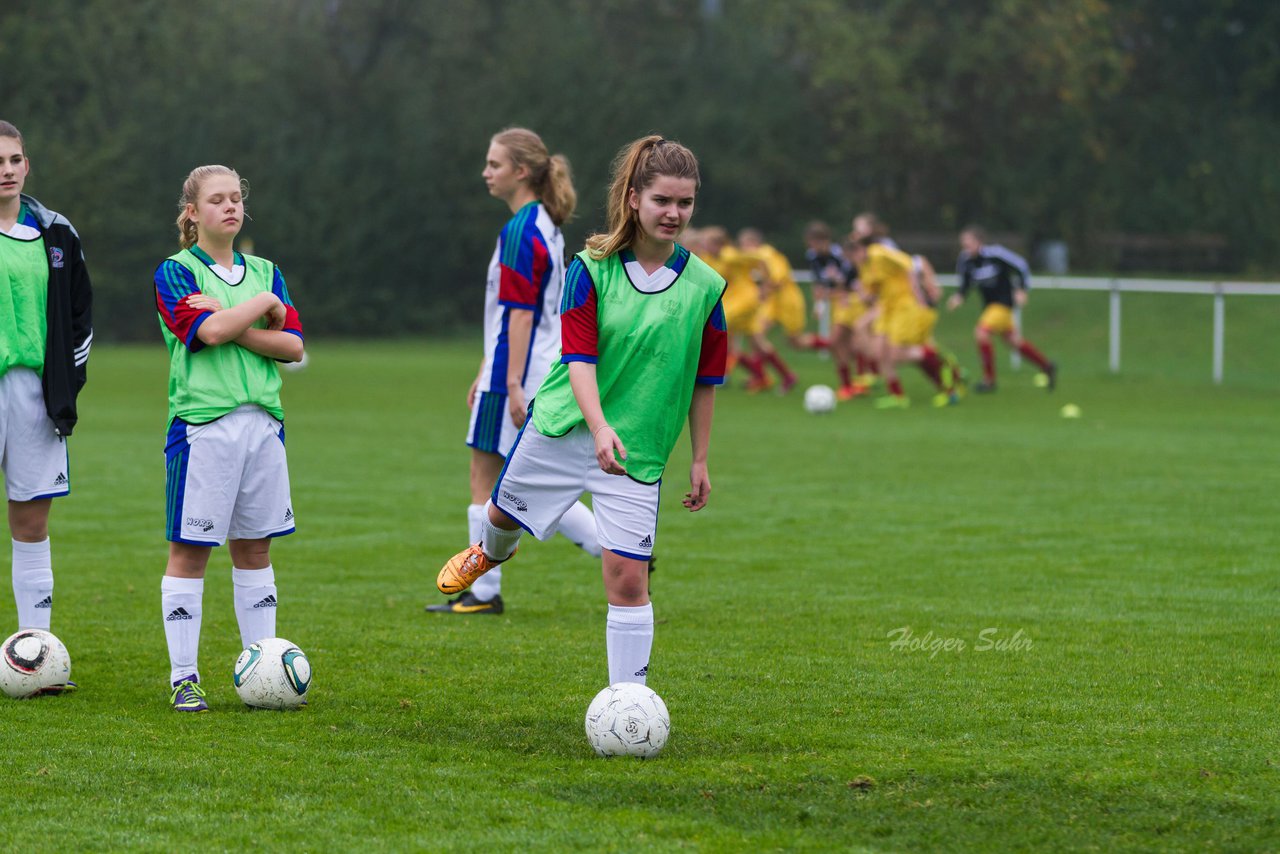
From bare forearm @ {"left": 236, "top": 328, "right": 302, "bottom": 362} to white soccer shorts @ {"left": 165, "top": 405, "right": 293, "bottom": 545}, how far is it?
0.67 feet

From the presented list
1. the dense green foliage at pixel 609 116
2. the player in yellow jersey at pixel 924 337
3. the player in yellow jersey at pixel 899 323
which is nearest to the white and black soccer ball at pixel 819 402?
the player in yellow jersey at pixel 899 323

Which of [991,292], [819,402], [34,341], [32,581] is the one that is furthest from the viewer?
[991,292]

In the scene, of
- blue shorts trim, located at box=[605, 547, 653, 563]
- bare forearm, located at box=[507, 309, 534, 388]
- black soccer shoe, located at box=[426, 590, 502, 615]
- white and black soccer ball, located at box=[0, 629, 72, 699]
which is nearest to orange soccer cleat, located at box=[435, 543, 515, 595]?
blue shorts trim, located at box=[605, 547, 653, 563]

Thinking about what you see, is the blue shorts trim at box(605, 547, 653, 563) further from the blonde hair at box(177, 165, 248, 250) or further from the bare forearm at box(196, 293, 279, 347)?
the blonde hair at box(177, 165, 248, 250)

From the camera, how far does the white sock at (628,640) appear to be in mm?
5227

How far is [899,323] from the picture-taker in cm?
2020

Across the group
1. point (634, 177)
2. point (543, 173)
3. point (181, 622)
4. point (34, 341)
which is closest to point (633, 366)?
point (634, 177)

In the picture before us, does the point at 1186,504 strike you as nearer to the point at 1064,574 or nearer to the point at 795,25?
the point at 1064,574

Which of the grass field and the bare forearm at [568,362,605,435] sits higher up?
the bare forearm at [568,362,605,435]

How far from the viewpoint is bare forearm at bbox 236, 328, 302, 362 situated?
18.3 feet

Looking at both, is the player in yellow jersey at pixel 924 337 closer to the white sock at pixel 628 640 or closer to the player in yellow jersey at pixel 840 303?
the player in yellow jersey at pixel 840 303

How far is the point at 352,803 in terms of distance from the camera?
457 centimetres

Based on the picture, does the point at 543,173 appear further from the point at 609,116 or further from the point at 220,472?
the point at 609,116

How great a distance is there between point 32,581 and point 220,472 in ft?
3.71
